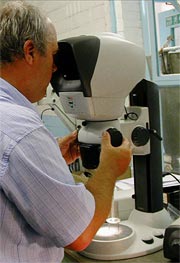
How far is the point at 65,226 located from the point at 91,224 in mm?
100

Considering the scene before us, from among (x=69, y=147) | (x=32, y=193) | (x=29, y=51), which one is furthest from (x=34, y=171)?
(x=69, y=147)

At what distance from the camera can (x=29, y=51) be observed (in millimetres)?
869

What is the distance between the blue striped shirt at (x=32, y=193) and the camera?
28.6 inches

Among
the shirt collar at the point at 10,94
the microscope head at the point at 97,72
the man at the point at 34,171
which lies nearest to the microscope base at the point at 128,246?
the man at the point at 34,171

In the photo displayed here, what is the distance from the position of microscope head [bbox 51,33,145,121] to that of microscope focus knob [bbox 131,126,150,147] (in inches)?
3.7

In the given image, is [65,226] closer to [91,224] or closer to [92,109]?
[91,224]

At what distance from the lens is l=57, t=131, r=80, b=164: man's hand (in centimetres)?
126

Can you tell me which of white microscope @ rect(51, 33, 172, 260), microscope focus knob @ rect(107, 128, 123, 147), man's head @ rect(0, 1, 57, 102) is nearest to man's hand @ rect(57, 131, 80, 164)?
white microscope @ rect(51, 33, 172, 260)

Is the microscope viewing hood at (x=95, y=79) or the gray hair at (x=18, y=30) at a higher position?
the gray hair at (x=18, y=30)

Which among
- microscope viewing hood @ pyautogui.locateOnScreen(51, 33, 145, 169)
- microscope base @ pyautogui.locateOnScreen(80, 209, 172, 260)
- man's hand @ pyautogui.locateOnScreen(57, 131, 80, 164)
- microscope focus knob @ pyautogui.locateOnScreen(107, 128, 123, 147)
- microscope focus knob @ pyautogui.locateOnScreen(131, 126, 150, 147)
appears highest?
microscope viewing hood @ pyautogui.locateOnScreen(51, 33, 145, 169)

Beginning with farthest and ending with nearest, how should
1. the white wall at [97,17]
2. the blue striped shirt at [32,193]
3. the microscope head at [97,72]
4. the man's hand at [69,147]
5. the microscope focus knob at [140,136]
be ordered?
the white wall at [97,17] < the man's hand at [69,147] < the microscope focus knob at [140,136] < the microscope head at [97,72] < the blue striped shirt at [32,193]

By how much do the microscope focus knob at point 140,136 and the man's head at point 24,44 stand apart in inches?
14.6

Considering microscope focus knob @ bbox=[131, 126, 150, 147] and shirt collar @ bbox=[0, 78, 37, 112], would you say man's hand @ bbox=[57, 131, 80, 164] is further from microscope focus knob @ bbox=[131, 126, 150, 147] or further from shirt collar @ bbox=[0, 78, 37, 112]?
shirt collar @ bbox=[0, 78, 37, 112]

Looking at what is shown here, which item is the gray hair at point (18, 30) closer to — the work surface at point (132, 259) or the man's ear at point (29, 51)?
the man's ear at point (29, 51)
